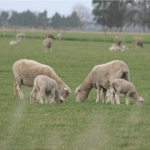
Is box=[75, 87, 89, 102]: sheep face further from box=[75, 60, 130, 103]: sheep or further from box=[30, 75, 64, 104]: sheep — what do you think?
box=[30, 75, 64, 104]: sheep

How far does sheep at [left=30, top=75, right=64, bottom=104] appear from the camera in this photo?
43.8ft

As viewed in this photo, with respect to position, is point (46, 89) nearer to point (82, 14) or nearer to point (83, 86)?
point (83, 86)

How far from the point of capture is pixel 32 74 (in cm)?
1496

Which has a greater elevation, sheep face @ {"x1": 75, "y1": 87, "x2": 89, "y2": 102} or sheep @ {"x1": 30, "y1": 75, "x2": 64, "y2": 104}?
sheep @ {"x1": 30, "y1": 75, "x2": 64, "y2": 104}

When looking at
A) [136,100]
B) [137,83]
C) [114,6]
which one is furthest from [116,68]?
[114,6]

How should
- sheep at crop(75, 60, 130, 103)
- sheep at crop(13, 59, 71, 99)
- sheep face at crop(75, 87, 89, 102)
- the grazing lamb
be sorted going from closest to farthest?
the grazing lamb
sheep at crop(75, 60, 130, 103)
sheep at crop(13, 59, 71, 99)
sheep face at crop(75, 87, 89, 102)

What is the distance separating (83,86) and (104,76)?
33.3 inches

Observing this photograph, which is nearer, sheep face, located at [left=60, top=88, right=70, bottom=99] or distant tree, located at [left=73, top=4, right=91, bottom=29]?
sheep face, located at [left=60, top=88, right=70, bottom=99]

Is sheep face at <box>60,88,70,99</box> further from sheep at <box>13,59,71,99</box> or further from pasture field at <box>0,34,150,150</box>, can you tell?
pasture field at <box>0,34,150,150</box>

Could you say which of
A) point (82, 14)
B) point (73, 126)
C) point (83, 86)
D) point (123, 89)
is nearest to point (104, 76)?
point (83, 86)

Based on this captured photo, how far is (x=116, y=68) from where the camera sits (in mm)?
14562

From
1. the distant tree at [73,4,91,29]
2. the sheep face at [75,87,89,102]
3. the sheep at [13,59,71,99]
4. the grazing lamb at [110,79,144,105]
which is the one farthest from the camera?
the distant tree at [73,4,91,29]

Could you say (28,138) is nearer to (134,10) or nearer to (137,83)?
(137,83)

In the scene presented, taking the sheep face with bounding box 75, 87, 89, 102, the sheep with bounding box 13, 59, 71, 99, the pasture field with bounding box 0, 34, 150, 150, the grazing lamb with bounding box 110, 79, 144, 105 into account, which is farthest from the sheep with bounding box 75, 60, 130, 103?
the sheep with bounding box 13, 59, 71, 99
